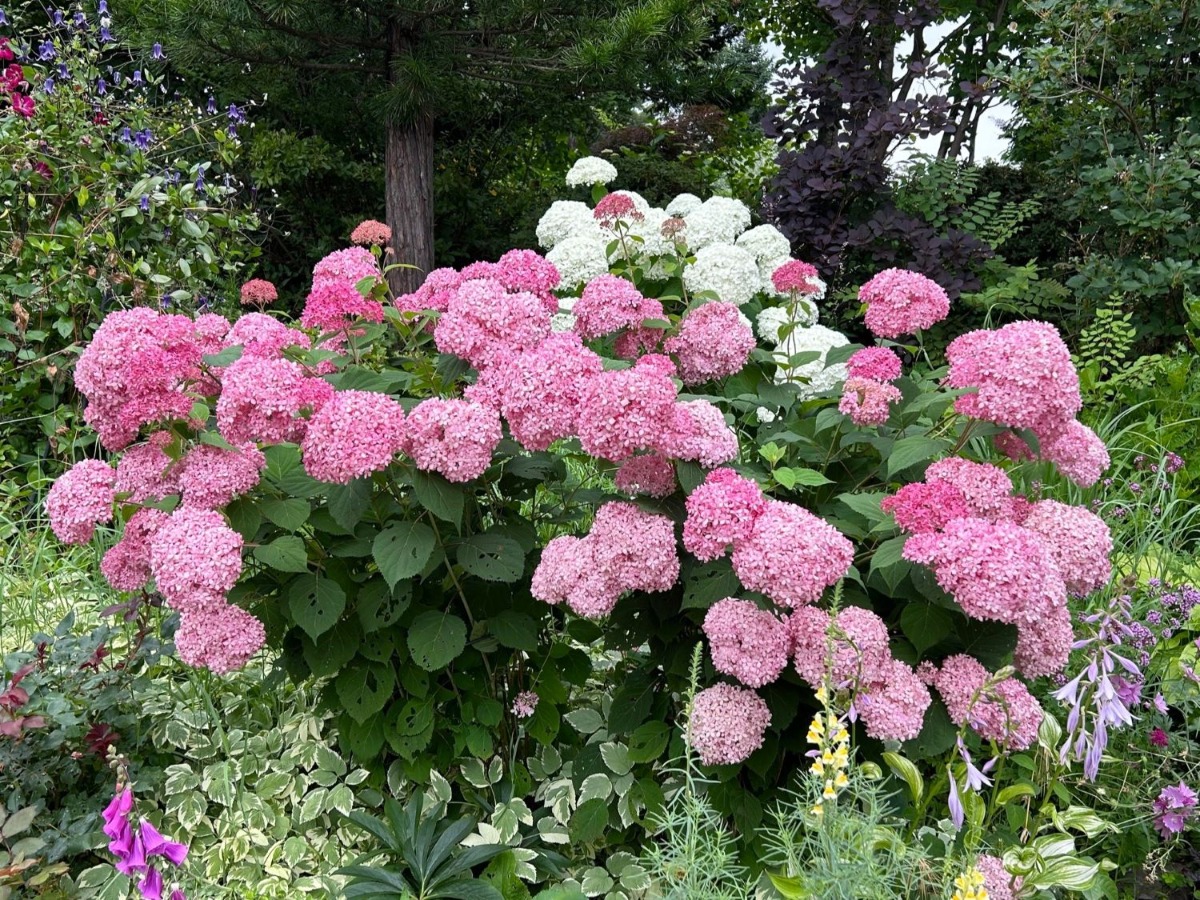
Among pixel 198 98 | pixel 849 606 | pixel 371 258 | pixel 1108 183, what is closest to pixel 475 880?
pixel 849 606

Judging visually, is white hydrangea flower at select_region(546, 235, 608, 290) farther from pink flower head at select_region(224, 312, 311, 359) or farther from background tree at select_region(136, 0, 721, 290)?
background tree at select_region(136, 0, 721, 290)

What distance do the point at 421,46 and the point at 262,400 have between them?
14.7 ft

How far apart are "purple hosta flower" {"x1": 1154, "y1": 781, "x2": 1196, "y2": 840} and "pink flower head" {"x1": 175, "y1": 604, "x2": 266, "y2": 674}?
1.90 metres

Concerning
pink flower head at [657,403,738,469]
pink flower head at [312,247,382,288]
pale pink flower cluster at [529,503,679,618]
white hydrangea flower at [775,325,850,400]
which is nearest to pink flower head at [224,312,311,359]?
pink flower head at [312,247,382,288]

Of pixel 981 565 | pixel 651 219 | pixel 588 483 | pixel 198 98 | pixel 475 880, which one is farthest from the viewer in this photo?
pixel 198 98

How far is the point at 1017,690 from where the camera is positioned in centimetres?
164

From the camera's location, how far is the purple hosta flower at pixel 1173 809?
2.02 meters

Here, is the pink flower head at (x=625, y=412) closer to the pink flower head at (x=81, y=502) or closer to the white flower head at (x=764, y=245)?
the pink flower head at (x=81, y=502)

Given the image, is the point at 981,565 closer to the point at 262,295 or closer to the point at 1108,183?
the point at 262,295

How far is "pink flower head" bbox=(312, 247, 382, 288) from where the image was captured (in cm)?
223

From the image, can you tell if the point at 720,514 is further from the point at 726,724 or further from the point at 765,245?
the point at 765,245

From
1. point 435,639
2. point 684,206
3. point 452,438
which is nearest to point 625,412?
point 452,438

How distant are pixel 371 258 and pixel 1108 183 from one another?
429cm

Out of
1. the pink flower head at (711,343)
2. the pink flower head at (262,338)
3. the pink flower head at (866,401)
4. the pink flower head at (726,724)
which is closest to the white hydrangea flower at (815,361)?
the pink flower head at (711,343)
